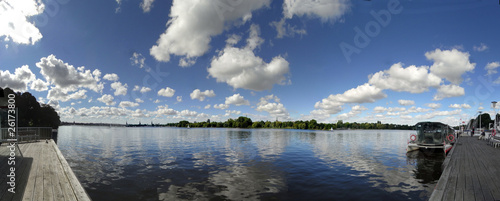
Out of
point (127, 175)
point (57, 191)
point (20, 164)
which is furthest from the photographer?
point (127, 175)

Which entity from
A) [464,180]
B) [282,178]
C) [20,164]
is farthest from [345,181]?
[20,164]

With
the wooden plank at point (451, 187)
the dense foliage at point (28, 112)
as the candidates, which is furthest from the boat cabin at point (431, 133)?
the dense foliage at point (28, 112)

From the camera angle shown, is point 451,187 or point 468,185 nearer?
point 451,187

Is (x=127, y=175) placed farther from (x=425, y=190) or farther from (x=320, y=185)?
(x=425, y=190)

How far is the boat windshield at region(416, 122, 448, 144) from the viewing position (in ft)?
92.5

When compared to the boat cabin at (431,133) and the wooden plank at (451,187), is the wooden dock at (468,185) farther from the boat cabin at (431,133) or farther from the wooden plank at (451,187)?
the boat cabin at (431,133)

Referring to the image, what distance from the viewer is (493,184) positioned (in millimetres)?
10922

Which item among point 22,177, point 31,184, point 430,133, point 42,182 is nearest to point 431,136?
point 430,133

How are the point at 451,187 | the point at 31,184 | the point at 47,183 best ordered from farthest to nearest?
the point at 451,187
the point at 47,183
the point at 31,184

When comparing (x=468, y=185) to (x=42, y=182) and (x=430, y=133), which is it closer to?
(x=42, y=182)

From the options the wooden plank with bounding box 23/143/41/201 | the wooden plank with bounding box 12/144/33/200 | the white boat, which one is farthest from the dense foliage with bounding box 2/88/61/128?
the white boat

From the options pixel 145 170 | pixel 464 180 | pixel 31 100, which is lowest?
pixel 145 170

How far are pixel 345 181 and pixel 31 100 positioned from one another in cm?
11436

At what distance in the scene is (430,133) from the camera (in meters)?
28.7
